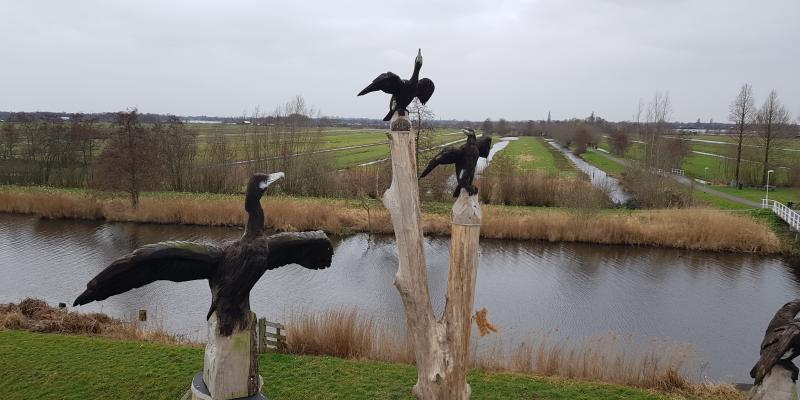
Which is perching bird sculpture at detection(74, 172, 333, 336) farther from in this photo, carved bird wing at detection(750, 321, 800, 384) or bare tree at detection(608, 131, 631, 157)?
bare tree at detection(608, 131, 631, 157)

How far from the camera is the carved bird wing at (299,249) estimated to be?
4.52m

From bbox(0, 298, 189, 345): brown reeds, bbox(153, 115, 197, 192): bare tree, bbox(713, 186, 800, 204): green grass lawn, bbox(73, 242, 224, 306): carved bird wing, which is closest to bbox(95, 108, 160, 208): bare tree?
bbox(153, 115, 197, 192): bare tree

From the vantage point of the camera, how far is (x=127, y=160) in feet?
74.1

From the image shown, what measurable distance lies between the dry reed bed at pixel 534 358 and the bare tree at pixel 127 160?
1657 centimetres

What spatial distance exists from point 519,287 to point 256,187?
12.6 m

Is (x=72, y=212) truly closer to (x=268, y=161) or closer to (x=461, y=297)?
(x=268, y=161)

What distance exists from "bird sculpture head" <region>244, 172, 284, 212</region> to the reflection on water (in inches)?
302

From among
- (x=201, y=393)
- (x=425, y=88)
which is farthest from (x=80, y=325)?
(x=425, y=88)

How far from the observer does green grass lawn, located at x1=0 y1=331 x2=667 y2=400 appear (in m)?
7.20

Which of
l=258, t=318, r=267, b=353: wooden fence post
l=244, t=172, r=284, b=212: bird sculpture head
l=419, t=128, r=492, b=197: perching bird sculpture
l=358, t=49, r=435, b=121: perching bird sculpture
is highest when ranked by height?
l=358, t=49, r=435, b=121: perching bird sculpture

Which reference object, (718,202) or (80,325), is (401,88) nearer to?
(80,325)

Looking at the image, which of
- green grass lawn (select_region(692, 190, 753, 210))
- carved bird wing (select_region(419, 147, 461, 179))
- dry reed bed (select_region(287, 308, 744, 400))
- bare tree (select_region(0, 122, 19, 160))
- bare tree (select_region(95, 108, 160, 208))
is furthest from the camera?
bare tree (select_region(0, 122, 19, 160))

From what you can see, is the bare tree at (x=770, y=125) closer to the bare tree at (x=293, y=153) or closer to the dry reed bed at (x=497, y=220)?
the dry reed bed at (x=497, y=220)

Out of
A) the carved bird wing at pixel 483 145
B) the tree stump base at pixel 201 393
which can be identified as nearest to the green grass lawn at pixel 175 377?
the tree stump base at pixel 201 393
